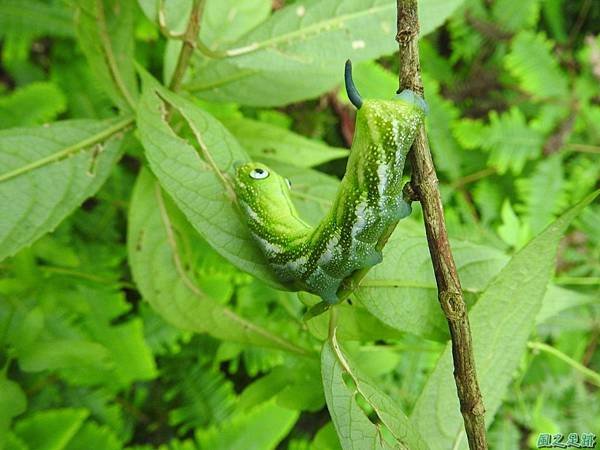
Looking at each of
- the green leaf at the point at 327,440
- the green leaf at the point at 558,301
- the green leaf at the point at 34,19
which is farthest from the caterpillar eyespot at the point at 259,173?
the green leaf at the point at 34,19

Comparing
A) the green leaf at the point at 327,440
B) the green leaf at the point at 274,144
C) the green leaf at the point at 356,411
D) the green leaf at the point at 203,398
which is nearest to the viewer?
the green leaf at the point at 356,411

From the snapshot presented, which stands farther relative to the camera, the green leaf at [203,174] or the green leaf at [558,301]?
the green leaf at [558,301]

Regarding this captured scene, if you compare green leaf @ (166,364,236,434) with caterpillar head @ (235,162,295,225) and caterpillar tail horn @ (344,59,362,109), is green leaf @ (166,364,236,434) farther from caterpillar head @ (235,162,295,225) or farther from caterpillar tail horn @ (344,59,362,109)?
caterpillar tail horn @ (344,59,362,109)

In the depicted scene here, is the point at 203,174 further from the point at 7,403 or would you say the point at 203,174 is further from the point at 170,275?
the point at 7,403

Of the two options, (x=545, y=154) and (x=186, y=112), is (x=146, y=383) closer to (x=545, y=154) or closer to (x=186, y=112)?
(x=186, y=112)

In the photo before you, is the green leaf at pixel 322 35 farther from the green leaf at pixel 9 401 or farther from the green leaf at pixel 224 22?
the green leaf at pixel 9 401

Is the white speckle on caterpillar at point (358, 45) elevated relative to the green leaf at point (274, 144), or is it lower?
elevated
